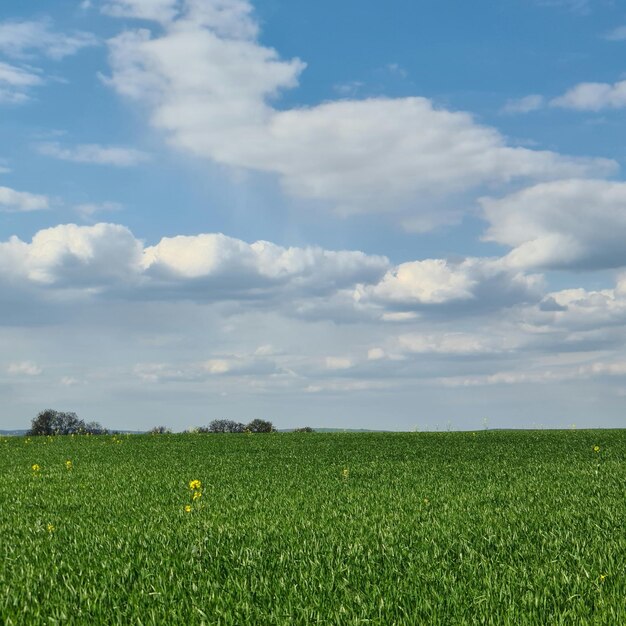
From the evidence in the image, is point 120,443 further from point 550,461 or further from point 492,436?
point 550,461

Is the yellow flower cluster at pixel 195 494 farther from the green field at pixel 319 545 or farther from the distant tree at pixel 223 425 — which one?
the distant tree at pixel 223 425

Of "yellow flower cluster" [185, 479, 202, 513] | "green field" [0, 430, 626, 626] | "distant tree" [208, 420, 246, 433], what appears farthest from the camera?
"distant tree" [208, 420, 246, 433]

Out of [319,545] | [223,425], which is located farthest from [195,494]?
[223,425]

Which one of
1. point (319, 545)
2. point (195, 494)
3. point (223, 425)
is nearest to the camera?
point (319, 545)

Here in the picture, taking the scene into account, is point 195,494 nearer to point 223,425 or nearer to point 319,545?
point 319,545

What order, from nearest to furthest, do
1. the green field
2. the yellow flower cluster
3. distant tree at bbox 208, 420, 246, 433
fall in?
the green field, the yellow flower cluster, distant tree at bbox 208, 420, 246, 433

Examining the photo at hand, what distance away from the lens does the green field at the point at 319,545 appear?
558cm

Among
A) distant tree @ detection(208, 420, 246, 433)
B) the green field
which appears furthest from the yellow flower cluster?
distant tree @ detection(208, 420, 246, 433)

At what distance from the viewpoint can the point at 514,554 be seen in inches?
283

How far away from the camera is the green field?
18.3 feet

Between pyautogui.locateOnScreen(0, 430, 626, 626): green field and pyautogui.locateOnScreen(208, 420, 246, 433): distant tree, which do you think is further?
pyautogui.locateOnScreen(208, 420, 246, 433): distant tree

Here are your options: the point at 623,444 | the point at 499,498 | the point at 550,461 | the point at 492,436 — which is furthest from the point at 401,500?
the point at 492,436

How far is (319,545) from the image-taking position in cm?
754

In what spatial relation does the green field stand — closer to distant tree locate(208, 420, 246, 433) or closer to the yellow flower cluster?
the yellow flower cluster
